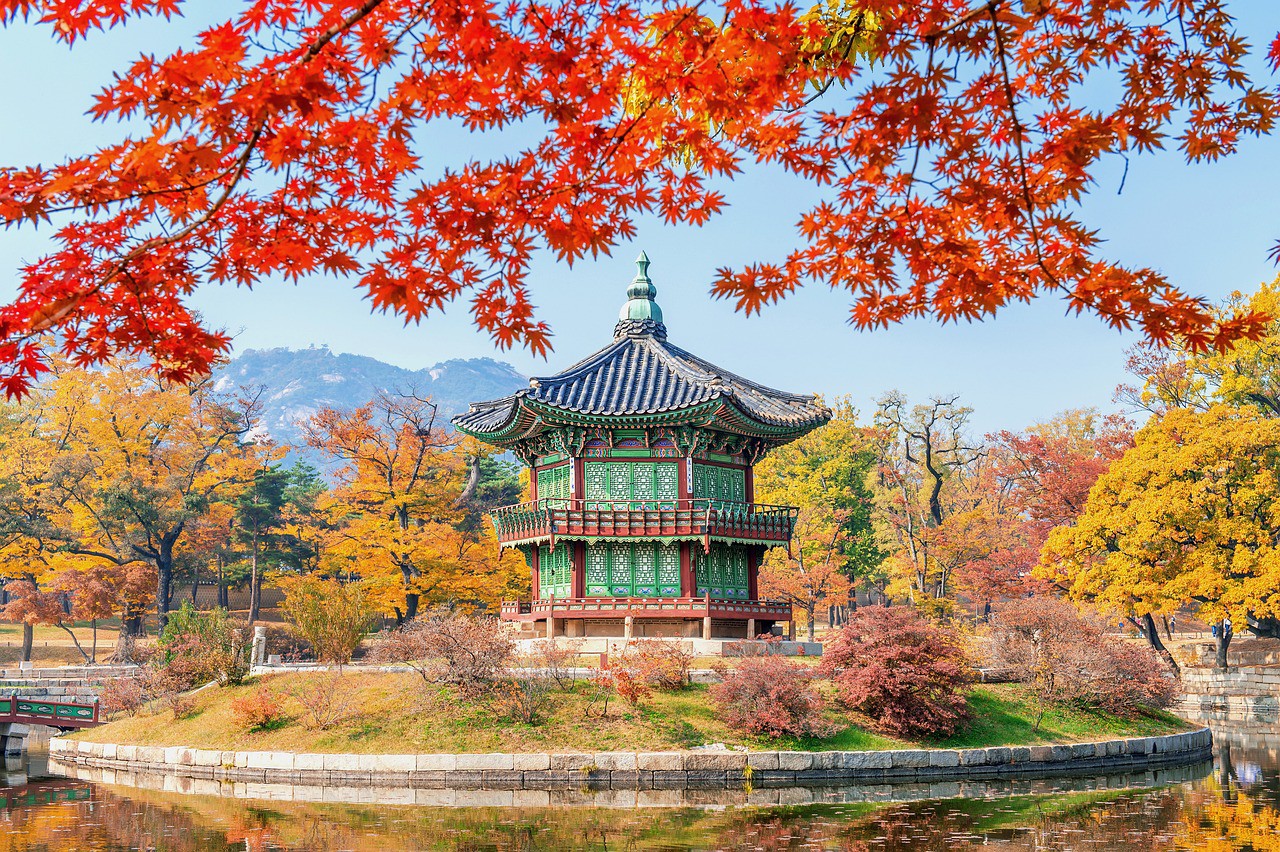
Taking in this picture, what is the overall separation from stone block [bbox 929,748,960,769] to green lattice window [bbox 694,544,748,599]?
876cm

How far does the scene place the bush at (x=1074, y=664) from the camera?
2425 centimetres

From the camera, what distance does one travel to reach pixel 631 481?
29.0 m

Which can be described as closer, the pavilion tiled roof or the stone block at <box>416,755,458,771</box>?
the stone block at <box>416,755,458,771</box>

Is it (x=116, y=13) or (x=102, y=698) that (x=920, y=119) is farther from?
(x=102, y=698)

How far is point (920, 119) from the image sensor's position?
5.91 metres

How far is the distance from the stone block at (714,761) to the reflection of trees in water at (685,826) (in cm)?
304

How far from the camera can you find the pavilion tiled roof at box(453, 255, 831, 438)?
2823 centimetres

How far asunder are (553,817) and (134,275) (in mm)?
12617

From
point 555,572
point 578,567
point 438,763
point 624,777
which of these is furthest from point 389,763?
point 555,572

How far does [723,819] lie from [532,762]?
520cm

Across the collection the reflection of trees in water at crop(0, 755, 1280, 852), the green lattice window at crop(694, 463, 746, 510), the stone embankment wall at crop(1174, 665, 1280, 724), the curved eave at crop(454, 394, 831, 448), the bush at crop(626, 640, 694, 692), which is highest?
the curved eave at crop(454, 394, 831, 448)

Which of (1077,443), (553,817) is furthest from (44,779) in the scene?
(1077,443)

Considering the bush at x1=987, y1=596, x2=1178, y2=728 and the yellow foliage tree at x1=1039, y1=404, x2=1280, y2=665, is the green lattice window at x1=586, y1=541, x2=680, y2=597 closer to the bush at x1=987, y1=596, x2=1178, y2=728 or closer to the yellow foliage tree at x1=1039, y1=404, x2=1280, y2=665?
the bush at x1=987, y1=596, x2=1178, y2=728

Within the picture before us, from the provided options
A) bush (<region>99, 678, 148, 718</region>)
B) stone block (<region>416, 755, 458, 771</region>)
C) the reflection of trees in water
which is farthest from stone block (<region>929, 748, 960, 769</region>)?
bush (<region>99, 678, 148, 718</region>)
